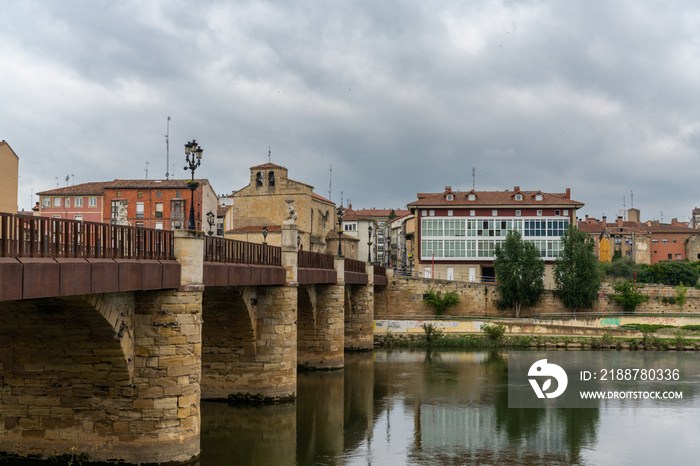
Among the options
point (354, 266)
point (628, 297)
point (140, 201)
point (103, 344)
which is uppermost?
point (140, 201)

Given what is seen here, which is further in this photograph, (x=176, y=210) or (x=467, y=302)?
(x=176, y=210)

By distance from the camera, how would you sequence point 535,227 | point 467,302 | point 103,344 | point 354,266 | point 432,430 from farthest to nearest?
point 535,227 → point 467,302 → point 354,266 → point 432,430 → point 103,344

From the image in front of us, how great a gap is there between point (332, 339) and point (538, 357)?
15.1 m

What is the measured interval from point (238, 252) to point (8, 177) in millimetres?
20014

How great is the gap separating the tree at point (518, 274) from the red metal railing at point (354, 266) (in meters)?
18.0

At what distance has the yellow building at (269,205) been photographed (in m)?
80.1

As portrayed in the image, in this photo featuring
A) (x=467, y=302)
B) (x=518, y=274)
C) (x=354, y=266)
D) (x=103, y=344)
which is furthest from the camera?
(x=467, y=302)

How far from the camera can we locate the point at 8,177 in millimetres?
39469

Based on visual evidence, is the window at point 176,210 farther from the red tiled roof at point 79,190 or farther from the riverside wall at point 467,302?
the riverside wall at point 467,302

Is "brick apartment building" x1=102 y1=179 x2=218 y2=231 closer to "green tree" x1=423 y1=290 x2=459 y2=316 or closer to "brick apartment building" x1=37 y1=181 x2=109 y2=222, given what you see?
"brick apartment building" x1=37 y1=181 x2=109 y2=222

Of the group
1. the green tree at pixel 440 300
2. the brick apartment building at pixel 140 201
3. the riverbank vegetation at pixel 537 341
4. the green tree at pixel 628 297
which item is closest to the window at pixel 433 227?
the green tree at pixel 440 300

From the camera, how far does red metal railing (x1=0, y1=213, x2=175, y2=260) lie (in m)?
13.7

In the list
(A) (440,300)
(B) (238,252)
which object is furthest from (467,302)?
(B) (238,252)

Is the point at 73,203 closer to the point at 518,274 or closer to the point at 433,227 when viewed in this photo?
the point at 433,227
